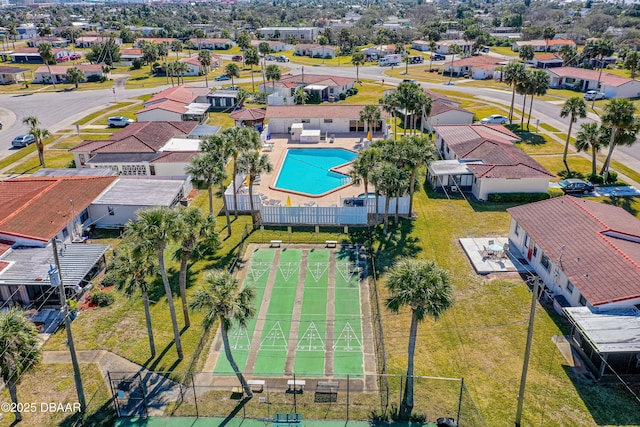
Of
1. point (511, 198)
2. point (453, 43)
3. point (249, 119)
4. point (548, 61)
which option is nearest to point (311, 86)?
A: point (249, 119)

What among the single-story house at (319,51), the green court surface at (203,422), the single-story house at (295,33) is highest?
the single-story house at (295,33)

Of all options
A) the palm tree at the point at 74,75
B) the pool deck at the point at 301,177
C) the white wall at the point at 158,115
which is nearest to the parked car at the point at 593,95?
the pool deck at the point at 301,177

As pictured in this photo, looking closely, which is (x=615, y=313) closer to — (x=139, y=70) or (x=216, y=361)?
(x=216, y=361)

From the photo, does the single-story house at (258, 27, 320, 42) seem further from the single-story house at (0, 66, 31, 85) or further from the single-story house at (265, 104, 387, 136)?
the single-story house at (265, 104, 387, 136)

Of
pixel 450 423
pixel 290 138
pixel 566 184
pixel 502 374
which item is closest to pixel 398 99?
pixel 290 138

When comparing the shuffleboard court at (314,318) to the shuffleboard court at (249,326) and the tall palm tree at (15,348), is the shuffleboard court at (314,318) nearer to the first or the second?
the shuffleboard court at (249,326)

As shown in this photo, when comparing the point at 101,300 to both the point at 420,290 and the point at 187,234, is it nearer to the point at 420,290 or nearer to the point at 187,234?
the point at 187,234
